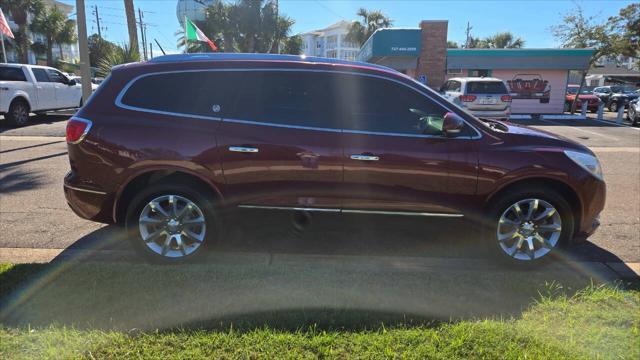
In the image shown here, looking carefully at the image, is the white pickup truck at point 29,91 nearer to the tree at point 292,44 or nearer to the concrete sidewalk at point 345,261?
the concrete sidewalk at point 345,261

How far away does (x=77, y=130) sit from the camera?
12.9 ft

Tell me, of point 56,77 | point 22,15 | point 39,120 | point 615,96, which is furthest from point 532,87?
point 22,15

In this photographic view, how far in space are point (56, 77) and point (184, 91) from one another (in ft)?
46.1

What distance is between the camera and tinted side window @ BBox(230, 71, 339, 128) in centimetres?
397

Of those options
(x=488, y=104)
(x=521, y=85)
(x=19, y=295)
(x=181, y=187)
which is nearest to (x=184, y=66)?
(x=181, y=187)

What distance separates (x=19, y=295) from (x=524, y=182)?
4305mm

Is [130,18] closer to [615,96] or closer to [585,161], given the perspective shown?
[585,161]

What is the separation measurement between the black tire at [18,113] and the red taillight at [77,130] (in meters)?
12.0

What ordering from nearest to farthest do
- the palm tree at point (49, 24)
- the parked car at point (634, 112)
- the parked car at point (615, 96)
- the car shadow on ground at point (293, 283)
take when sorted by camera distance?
the car shadow on ground at point (293, 283), the parked car at point (634, 112), the parked car at point (615, 96), the palm tree at point (49, 24)

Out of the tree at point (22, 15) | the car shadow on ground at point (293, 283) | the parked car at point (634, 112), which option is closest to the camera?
the car shadow on ground at point (293, 283)

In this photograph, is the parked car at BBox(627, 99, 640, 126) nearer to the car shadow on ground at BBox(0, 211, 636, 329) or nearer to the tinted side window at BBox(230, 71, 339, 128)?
the car shadow on ground at BBox(0, 211, 636, 329)

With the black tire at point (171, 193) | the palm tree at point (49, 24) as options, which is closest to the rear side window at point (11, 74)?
the black tire at point (171, 193)

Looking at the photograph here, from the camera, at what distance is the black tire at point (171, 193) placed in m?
3.92

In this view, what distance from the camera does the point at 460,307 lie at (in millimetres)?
3359
